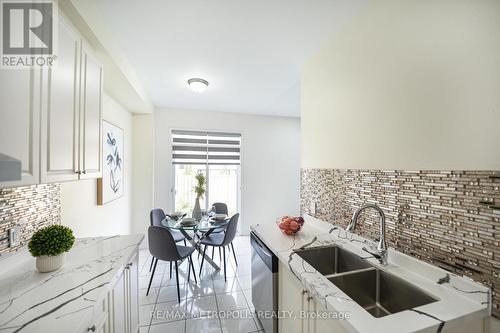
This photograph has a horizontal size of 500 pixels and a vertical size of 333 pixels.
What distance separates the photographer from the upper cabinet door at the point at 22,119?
794mm

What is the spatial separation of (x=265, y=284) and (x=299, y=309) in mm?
454

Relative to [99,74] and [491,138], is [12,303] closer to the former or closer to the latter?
[99,74]

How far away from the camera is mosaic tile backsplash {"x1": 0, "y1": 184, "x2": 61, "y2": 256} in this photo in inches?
45.1

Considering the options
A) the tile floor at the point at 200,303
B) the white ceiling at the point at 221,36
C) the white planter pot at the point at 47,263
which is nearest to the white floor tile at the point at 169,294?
the tile floor at the point at 200,303

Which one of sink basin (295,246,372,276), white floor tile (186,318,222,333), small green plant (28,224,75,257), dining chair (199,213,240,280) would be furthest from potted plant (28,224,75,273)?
dining chair (199,213,240,280)

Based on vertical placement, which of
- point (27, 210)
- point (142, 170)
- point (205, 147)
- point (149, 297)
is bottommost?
point (149, 297)

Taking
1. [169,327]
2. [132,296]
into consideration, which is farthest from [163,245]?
[169,327]

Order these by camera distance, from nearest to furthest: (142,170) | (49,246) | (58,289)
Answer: (58,289), (49,246), (142,170)

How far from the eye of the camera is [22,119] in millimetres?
872

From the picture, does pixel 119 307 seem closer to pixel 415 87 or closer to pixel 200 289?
pixel 200 289

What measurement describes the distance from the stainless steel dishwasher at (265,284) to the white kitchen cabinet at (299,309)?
0.05 meters

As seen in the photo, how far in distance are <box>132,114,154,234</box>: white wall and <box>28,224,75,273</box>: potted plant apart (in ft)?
8.53

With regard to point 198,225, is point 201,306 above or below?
below

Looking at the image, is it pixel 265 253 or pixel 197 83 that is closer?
pixel 265 253
